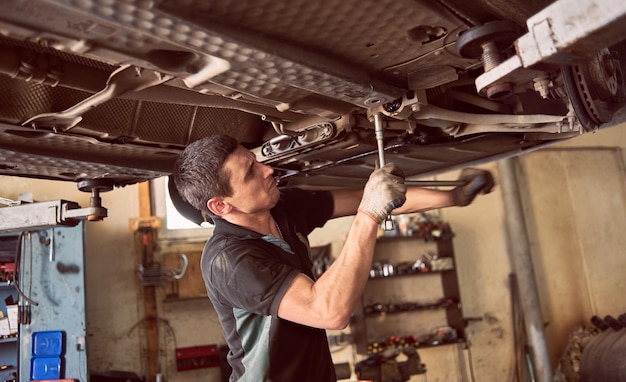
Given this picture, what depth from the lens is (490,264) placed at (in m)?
4.98

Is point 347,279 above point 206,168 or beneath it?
beneath

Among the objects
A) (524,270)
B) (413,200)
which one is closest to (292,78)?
(413,200)

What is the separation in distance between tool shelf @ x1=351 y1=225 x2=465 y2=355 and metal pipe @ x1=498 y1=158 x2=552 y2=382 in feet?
2.12

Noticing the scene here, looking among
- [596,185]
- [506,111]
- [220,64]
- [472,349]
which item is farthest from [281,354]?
[596,185]

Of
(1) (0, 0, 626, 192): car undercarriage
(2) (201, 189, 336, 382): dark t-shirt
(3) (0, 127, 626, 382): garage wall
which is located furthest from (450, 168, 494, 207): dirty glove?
(3) (0, 127, 626, 382): garage wall

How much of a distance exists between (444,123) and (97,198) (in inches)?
48.6

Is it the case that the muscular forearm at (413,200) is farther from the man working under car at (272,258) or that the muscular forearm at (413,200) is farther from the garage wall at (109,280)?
the garage wall at (109,280)

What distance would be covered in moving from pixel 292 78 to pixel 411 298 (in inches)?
160

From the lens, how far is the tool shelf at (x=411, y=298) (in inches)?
174

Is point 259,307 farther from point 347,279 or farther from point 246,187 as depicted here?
point 246,187

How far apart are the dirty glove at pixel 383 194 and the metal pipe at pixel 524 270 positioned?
3.93 m

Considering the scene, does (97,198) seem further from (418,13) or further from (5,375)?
(5,375)

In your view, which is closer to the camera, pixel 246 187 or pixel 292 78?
pixel 292 78

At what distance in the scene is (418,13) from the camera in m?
0.93
